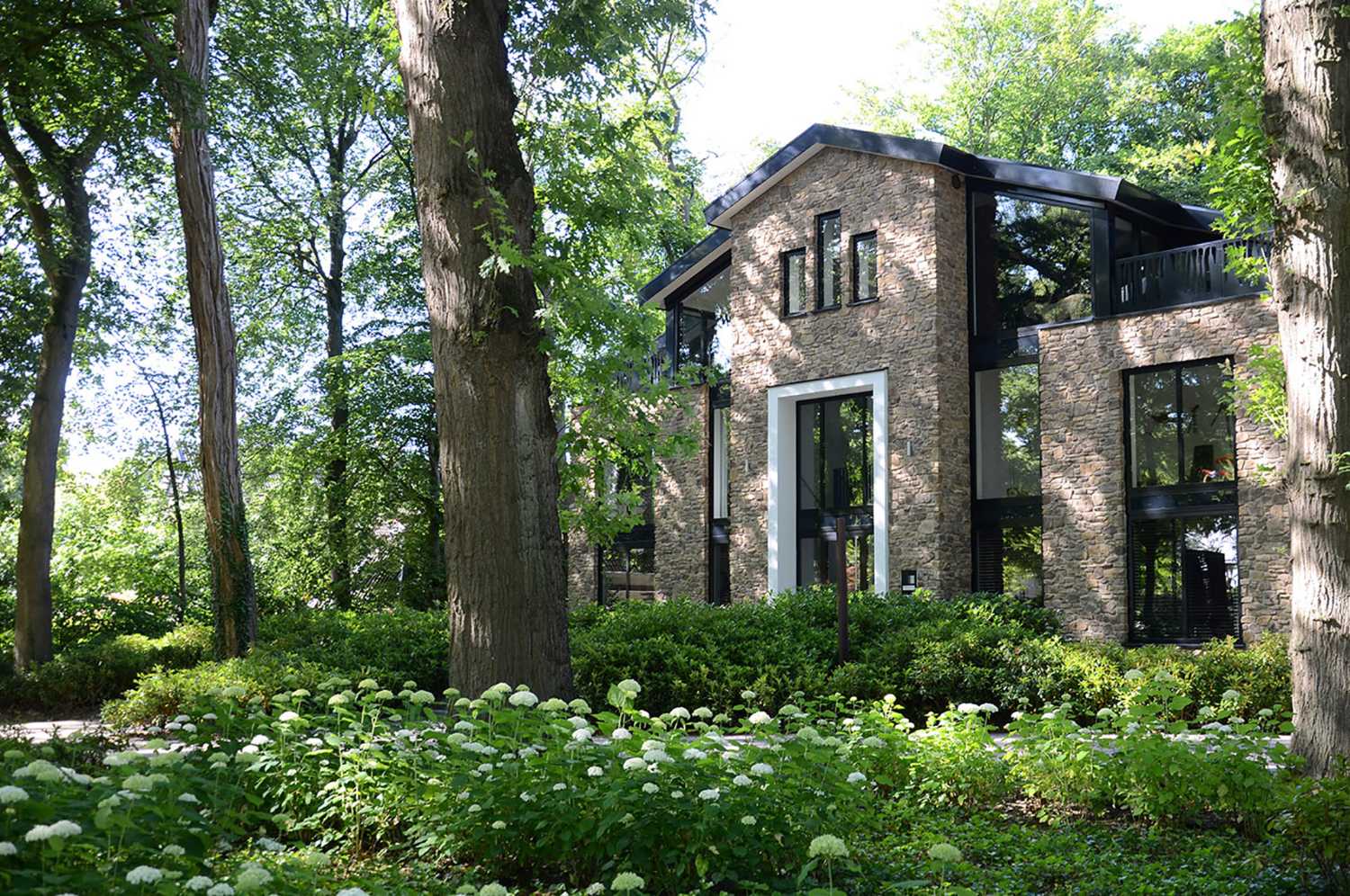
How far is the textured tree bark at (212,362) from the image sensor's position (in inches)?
527

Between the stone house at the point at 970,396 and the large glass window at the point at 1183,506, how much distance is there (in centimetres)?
4

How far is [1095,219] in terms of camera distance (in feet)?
58.0

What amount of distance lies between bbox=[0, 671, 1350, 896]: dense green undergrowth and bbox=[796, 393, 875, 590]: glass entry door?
1354cm

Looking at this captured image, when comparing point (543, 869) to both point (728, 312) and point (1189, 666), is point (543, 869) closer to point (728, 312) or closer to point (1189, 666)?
point (1189, 666)

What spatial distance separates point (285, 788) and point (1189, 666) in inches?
380

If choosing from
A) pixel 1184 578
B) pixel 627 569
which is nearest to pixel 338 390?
pixel 627 569

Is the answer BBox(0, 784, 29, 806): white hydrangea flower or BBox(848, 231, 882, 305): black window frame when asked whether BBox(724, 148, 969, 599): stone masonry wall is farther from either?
BBox(0, 784, 29, 806): white hydrangea flower

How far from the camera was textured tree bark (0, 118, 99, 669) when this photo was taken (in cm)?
1620

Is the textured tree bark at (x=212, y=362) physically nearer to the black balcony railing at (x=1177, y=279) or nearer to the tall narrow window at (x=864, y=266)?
the tall narrow window at (x=864, y=266)

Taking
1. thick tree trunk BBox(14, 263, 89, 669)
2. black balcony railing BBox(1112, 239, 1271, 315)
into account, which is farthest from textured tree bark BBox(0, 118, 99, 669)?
black balcony railing BBox(1112, 239, 1271, 315)

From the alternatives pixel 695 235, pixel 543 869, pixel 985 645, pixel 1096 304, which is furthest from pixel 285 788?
pixel 695 235

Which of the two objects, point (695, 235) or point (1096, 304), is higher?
point (695, 235)

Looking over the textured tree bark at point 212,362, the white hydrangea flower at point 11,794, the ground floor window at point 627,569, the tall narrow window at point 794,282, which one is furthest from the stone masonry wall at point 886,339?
the white hydrangea flower at point 11,794

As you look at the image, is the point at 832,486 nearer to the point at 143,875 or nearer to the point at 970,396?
the point at 970,396
